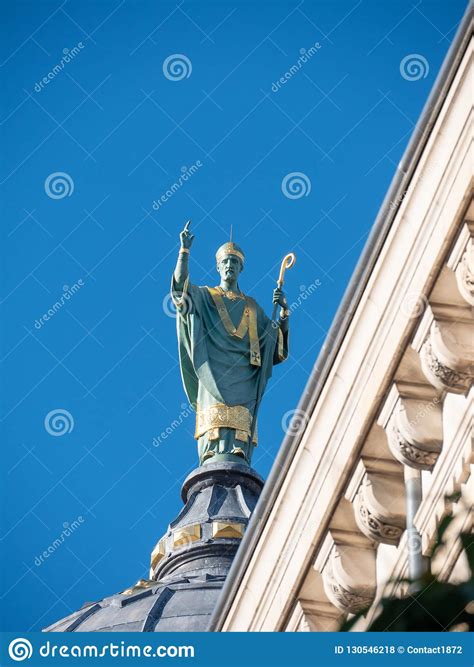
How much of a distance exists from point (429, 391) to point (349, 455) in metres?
0.98

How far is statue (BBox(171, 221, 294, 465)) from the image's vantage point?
134ft

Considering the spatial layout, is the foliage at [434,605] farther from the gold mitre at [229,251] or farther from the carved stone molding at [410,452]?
the gold mitre at [229,251]

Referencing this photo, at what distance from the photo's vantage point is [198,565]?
38875 mm

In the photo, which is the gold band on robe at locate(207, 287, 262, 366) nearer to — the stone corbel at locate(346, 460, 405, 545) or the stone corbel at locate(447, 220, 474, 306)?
the stone corbel at locate(346, 460, 405, 545)

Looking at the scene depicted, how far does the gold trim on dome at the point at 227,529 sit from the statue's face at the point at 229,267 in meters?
6.13

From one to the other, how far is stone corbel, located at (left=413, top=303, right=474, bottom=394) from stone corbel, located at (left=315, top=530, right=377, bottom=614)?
179 centimetres

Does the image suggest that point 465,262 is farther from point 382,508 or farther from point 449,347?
point 382,508

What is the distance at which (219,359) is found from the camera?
4141cm

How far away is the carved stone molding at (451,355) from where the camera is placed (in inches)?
576

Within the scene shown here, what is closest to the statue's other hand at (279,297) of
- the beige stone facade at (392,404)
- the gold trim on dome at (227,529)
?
the gold trim on dome at (227,529)

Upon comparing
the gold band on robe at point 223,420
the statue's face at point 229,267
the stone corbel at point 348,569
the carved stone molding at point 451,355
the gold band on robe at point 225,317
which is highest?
the statue's face at point 229,267

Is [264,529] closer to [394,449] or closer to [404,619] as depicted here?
[394,449]

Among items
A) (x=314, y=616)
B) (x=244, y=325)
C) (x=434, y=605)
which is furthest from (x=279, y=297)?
(x=434, y=605)

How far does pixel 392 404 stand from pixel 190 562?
2445cm
